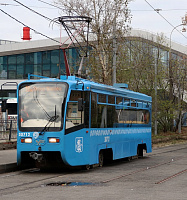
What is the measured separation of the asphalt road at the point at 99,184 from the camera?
36.2 ft

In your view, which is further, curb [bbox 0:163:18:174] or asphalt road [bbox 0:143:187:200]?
curb [bbox 0:163:18:174]


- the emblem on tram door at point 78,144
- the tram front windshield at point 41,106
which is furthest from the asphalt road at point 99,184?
the tram front windshield at point 41,106

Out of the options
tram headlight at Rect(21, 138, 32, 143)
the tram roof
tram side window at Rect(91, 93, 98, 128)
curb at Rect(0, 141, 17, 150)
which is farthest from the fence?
tram headlight at Rect(21, 138, 32, 143)

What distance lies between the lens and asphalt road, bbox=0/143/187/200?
11.0m

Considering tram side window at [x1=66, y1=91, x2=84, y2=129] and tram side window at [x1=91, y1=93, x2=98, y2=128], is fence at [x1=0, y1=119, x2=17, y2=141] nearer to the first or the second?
tram side window at [x1=91, y1=93, x2=98, y2=128]

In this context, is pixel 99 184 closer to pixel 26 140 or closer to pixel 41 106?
pixel 26 140

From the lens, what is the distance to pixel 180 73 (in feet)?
157

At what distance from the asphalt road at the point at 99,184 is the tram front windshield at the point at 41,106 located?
5.05 feet

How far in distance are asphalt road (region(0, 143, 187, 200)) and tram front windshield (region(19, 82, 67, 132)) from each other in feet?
5.05

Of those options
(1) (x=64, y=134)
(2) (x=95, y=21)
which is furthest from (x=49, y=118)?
(2) (x=95, y=21)

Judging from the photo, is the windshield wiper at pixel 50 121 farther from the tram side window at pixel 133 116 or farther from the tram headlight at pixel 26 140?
the tram side window at pixel 133 116

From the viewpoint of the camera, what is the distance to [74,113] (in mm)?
15953

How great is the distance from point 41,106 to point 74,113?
1037mm

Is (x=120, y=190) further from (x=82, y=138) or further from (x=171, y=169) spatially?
(x=171, y=169)
